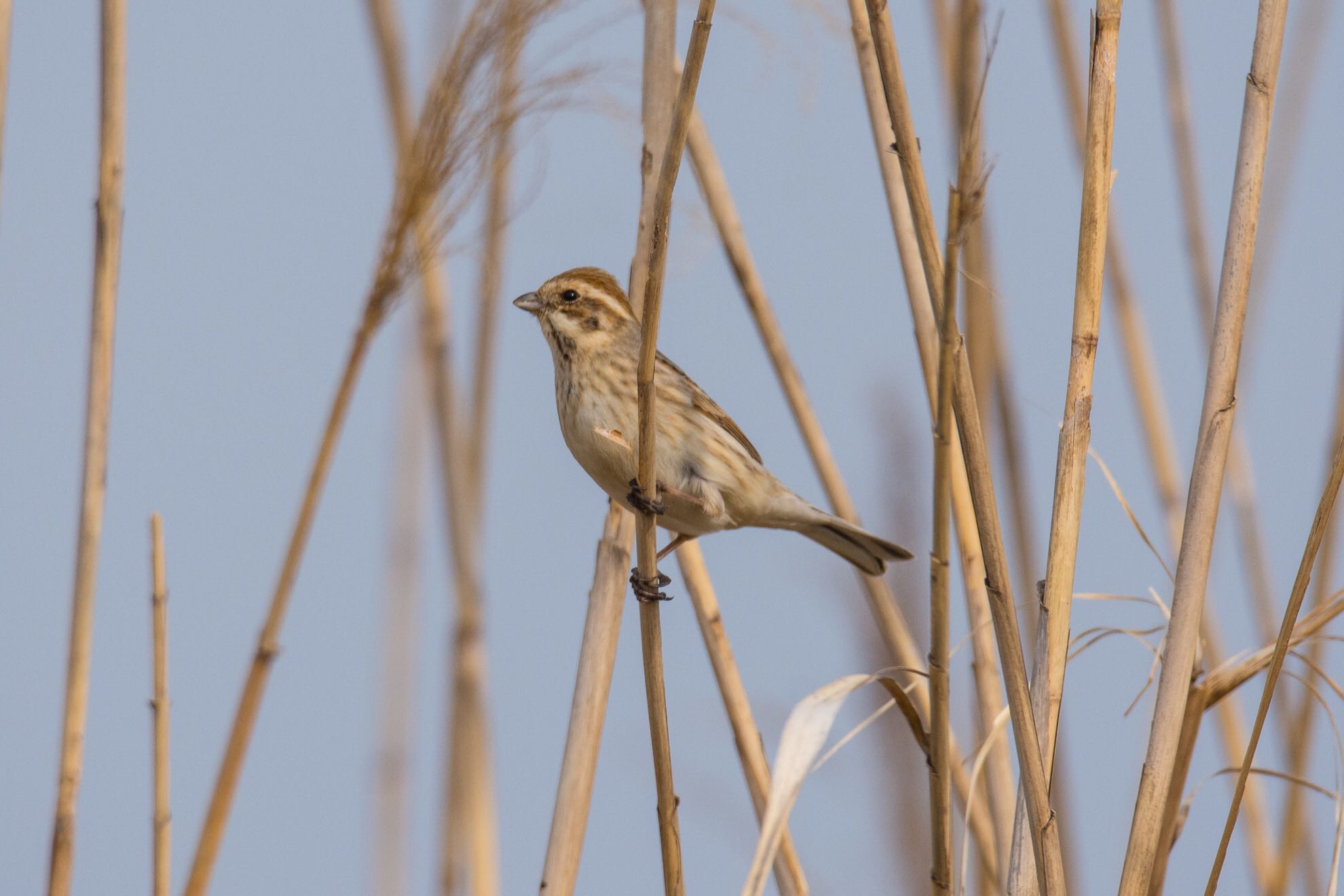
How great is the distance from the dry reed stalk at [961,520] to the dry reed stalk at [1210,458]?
51 centimetres

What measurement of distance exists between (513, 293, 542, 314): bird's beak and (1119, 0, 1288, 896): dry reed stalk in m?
1.78

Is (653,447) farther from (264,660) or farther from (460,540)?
(460,540)

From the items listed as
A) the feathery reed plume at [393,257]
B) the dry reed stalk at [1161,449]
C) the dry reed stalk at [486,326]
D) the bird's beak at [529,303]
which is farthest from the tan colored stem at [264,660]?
the dry reed stalk at [1161,449]

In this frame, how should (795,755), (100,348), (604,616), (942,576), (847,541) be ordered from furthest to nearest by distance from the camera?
(847,541), (604,616), (100,348), (795,755), (942,576)

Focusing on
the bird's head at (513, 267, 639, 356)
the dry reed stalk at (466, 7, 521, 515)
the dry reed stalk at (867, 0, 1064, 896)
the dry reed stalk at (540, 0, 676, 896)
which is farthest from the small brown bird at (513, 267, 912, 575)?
the dry reed stalk at (867, 0, 1064, 896)

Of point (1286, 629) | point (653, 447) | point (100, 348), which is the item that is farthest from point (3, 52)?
point (1286, 629)

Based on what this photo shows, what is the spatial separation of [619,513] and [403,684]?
3.26ft

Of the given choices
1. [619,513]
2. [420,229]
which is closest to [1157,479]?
[619,513]

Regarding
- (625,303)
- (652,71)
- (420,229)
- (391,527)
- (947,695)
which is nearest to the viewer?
(947,695)

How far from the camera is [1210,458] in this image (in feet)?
5.72

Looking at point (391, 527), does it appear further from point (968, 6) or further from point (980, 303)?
point (968, 6)

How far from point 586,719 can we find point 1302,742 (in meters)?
1.45

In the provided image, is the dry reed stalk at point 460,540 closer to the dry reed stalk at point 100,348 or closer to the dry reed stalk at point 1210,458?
the dry reed stalk at point 100,348

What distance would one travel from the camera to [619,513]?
2.60m
